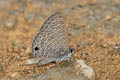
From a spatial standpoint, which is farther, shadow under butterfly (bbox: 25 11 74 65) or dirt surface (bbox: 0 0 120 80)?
dirt surface (bbox: 0 0 120 80)

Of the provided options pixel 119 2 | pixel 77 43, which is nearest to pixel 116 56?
pixel 77 43

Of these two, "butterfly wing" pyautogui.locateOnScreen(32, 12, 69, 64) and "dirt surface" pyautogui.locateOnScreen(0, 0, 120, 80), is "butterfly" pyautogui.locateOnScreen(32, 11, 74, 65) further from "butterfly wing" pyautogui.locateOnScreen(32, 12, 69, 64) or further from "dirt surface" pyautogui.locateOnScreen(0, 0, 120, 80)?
"dirt surface" pyautogui.locateOnScreen(0, 0, 120, 80)

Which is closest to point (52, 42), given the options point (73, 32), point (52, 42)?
point (52, 42)

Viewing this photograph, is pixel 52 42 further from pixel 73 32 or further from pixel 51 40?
pixel 73 32

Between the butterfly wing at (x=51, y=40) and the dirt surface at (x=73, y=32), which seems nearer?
the butterfly wing at (x=51, y=40)

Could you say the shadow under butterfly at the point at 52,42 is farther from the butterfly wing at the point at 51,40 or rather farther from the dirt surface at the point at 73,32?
the dirt surface at the point at 73,32

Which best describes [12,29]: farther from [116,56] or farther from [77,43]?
[116,56]

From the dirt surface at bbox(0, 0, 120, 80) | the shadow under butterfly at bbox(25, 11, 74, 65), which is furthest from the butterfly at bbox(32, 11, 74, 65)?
the dirt surface at bbox(0, 0, 120, 80)

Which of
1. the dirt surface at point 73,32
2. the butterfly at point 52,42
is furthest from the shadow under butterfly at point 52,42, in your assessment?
the dirt surface at point 73,32
